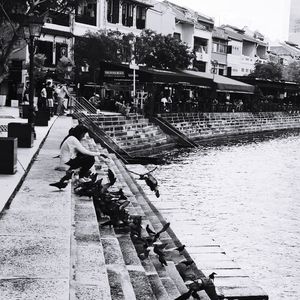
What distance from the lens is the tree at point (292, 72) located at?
7373 cm

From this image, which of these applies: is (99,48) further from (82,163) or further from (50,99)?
(82,163)

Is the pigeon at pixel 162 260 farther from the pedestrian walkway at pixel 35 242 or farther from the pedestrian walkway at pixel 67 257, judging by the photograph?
the pedestrian walkway at pixel 35 242

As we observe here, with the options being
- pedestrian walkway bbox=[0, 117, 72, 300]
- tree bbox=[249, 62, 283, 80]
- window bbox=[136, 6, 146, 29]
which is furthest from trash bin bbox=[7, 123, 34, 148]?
tree bbox=[249, 62, 283, 80]

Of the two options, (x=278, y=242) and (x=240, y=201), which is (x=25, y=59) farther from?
(x=278, y=242)

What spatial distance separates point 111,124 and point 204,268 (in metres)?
19.0

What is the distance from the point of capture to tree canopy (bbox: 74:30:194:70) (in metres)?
36.7

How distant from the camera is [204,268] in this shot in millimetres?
7805

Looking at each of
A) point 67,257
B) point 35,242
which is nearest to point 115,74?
point 35,242

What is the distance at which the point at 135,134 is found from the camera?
2748 cm

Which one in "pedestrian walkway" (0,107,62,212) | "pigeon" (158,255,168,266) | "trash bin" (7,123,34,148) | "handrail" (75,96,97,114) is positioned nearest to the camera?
"pigeon" (158,255,168,266)

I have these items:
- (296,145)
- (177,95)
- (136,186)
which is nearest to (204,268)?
(136,186)

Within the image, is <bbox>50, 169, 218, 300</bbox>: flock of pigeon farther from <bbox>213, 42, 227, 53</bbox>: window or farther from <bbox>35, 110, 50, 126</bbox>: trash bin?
<bbox>213, 42, 227, 53</bbox>: window

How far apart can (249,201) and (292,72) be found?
198 ft

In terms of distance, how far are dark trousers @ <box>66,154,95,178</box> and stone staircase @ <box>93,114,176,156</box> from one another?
570 inches
